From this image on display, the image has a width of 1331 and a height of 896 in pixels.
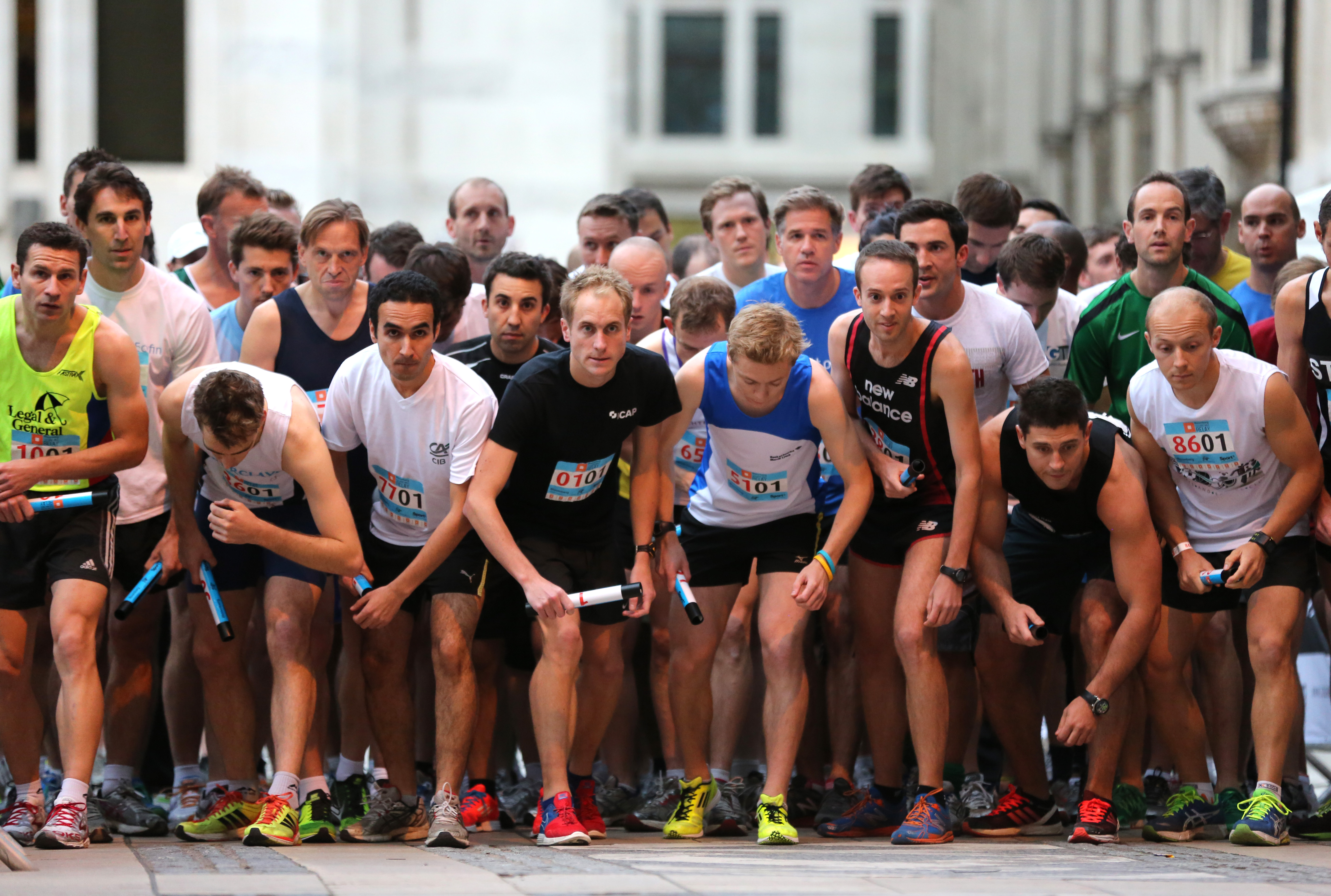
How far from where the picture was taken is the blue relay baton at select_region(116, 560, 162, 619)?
20.7 ft

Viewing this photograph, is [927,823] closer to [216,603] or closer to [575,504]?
[575,504]

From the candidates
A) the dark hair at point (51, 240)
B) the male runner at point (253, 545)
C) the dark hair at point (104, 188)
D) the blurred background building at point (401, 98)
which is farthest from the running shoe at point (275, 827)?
the blurred background building at point (401, 98)

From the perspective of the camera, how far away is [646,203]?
924 centimetres

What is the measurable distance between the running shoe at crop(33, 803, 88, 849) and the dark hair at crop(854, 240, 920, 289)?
3.45 m

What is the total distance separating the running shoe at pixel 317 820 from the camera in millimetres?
6184

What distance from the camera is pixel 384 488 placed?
643 cm

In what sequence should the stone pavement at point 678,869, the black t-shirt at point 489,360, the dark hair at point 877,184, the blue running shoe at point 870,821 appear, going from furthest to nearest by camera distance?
the dark hair at point 877,184 < the black t-shirt at point 489,360 < the blue running shoe at point 870,821 < the stone pavement at point 678,869

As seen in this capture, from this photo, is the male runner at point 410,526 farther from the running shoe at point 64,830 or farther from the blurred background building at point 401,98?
the blurred background building at point 401,98

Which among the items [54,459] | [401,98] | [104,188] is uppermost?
[401,98]

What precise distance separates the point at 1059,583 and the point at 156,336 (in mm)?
3782

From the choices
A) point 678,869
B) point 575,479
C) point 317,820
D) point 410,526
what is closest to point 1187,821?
point 678,869

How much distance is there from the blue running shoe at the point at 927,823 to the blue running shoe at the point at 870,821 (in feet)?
0.71

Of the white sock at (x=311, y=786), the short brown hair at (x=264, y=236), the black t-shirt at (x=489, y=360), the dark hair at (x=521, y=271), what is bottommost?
the white sock at (x=311, y=786)

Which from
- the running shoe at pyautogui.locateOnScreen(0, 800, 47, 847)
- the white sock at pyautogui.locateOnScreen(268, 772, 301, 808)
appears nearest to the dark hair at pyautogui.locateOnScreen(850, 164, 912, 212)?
the white sock at pyautogui.locateOnScreen(268, 772, 301, 808)
